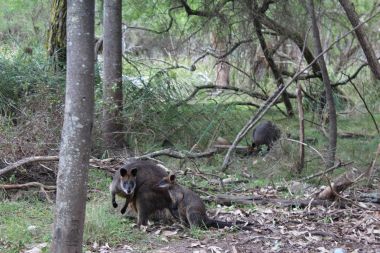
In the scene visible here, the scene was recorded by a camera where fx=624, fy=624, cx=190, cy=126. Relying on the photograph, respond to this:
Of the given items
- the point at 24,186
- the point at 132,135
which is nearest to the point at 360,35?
the point at 132,135

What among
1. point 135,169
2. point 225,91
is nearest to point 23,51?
point 225,91

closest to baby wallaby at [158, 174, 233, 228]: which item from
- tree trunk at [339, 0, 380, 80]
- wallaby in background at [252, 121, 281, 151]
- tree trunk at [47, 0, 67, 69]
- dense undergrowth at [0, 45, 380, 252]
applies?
dense undergrowth at [0, 45, 380, 252]

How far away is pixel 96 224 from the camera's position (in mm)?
6113

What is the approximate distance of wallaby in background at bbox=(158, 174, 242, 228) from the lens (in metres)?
6.46

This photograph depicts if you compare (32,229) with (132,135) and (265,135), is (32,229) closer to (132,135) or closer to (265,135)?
(132,135)

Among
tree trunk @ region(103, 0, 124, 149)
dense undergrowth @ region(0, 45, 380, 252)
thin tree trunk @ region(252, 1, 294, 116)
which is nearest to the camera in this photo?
dense undergrowth @ region(0, 45, 380, 252)

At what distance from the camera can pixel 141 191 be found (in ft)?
22.6

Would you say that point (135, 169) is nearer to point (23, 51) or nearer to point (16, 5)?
point (23, 51)

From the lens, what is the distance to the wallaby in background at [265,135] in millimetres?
10930

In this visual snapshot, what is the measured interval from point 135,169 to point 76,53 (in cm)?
271

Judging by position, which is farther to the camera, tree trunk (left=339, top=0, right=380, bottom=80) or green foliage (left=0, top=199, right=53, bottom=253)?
A: tree trunk (left=339, top=0, right=380, bottom=80)

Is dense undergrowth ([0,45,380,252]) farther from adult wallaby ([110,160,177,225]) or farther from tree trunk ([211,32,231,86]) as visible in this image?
tree trunk ([211,32,231,86])

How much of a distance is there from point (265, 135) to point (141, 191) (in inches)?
180

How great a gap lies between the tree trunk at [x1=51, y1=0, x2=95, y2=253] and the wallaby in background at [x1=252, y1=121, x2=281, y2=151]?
6504mm
